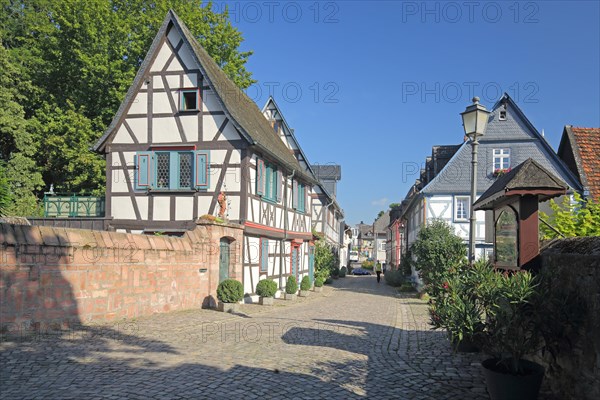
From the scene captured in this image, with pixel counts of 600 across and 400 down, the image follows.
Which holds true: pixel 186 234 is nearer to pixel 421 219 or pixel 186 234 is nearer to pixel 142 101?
pixel 142 101

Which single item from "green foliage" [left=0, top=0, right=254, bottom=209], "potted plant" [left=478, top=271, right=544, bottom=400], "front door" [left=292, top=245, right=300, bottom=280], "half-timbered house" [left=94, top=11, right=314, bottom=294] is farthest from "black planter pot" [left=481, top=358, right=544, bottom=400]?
"green foliage" [left=0, top=0, right=254, bottom=209]

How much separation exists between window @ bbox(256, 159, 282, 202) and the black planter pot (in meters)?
13.0

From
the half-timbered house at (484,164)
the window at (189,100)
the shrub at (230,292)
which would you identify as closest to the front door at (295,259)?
the half-timbered house at (484,164)

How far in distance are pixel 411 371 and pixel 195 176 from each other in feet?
37.3

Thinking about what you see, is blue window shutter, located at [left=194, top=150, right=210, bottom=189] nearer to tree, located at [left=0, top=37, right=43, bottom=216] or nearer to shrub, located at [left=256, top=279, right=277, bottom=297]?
shrub, located at [left=256, top=279, right=277, bottom=297]

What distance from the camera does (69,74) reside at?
25391mm

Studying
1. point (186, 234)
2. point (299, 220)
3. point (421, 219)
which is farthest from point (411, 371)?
point (421, 219)

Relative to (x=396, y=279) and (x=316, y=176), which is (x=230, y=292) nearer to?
(x=396, y=279)

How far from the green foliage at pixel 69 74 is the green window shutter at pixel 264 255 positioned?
9.48 meters

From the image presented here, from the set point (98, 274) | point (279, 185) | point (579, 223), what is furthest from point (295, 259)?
point (579, 223)

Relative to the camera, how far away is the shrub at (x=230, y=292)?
14.4 meters

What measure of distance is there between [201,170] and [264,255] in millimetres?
4283

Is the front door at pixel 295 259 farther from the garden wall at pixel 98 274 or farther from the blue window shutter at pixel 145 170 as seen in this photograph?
the garden wall at pixel 98 274

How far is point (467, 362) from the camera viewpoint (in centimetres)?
797
